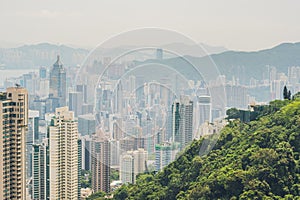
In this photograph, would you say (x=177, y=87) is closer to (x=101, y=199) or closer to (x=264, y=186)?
(x=264, y=186)

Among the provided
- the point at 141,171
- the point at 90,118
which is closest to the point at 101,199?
the point at 141,171

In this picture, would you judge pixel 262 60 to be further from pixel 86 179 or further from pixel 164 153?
pixel 164 153

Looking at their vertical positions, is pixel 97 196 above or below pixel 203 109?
below

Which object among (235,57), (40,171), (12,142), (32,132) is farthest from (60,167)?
(235,57)

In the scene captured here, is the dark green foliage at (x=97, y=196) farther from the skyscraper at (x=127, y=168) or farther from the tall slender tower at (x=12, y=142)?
the skyscraper at (x=127, y=168)

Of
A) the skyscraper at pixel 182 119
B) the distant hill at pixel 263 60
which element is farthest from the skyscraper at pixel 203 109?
the distant hill at pixel 263 60

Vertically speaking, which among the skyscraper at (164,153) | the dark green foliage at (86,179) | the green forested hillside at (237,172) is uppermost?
the skyscraper at (164,153)
